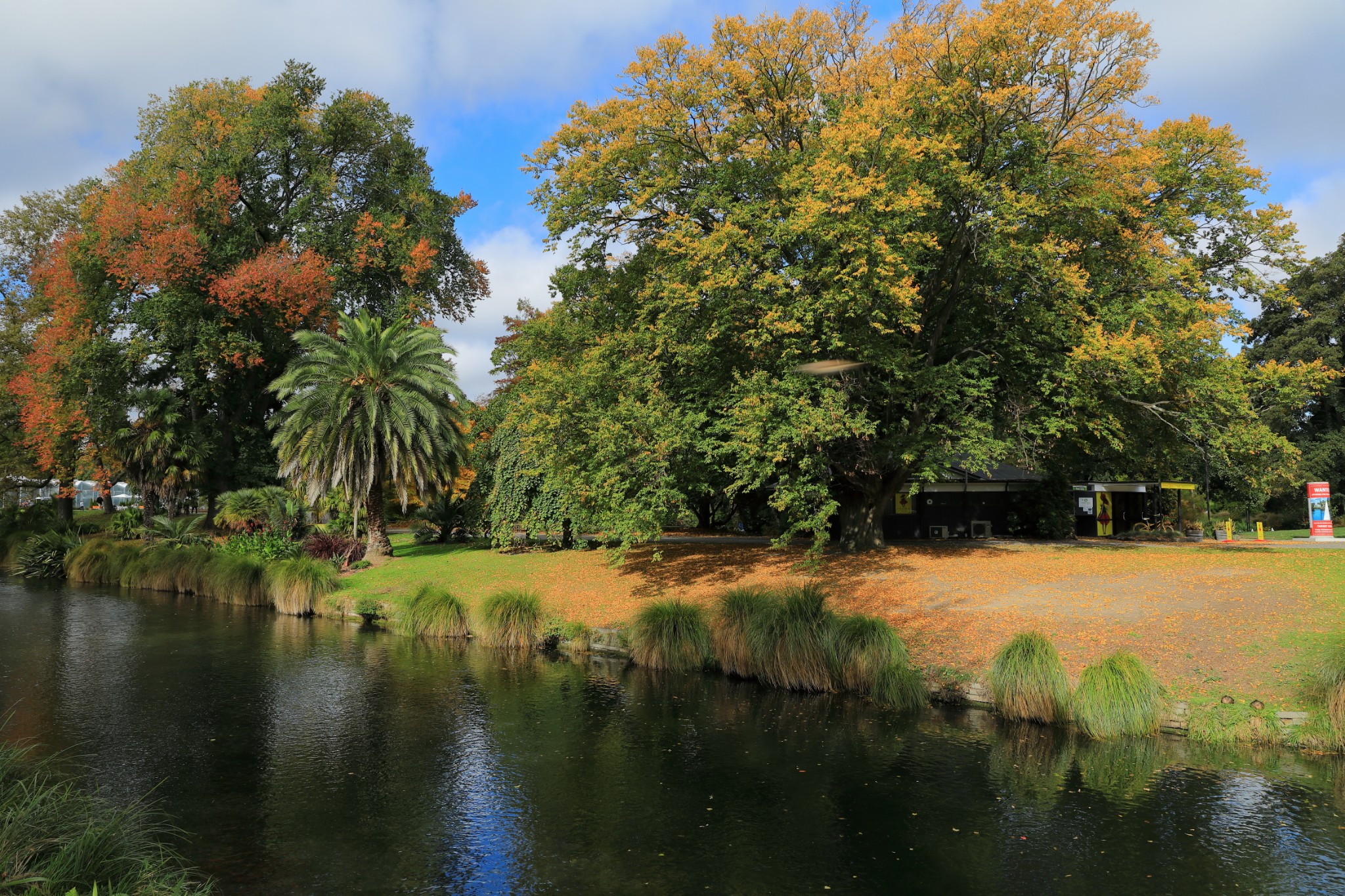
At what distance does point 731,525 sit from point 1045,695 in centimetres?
2962

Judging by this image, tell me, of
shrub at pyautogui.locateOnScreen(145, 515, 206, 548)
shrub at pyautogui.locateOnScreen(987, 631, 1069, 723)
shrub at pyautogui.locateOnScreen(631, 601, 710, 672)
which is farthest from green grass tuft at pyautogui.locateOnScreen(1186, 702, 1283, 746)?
shrub at pyautogui.locateOnScreen(145, 515, 206, 548)

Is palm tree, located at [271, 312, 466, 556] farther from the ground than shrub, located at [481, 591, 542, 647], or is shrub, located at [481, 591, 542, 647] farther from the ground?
palm tree, located at [271, 312, 466, 556]

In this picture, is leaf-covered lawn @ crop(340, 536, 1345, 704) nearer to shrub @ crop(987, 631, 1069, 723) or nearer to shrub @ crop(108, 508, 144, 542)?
shrub @ crop(987, 631, 1069, 723)

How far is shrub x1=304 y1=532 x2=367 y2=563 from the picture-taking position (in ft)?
99.6

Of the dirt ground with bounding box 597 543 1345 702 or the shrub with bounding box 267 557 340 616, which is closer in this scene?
the dirt ground with bounding box 597 543 1345 702

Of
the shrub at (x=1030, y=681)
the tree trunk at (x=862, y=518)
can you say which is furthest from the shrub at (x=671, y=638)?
the tree trunk at (x=862, y=518)

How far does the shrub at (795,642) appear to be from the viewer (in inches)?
620

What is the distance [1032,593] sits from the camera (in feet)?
61.0

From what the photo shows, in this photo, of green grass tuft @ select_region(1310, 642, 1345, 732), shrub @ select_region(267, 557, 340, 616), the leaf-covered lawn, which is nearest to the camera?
green grass tuft @ select_region(1310, 642, 1345, 732)

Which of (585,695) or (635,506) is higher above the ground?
(635,506)

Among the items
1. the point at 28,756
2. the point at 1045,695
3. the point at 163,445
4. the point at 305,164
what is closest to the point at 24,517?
the point at 163,445

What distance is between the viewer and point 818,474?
21.3 meters

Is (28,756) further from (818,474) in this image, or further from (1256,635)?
(1256,635)

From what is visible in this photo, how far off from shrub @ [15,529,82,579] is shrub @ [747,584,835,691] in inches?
1365
